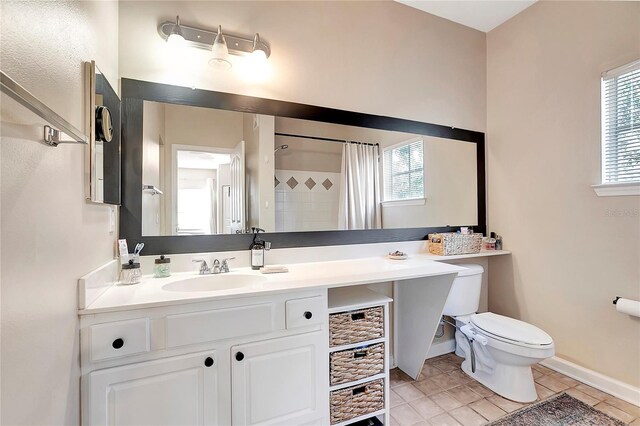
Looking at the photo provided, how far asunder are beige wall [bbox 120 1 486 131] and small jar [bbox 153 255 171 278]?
100cm

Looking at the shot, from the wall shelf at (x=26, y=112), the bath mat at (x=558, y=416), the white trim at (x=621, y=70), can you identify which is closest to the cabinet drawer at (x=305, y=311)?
the wall shelf at (x=26, y=112)

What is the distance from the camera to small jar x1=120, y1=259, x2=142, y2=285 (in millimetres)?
1399

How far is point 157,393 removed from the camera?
114 centimetres

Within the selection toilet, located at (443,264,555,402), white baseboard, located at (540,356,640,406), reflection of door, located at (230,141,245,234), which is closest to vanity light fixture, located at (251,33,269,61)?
reflection of door, located at (230,141,245,234)

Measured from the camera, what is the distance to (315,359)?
1.42 m

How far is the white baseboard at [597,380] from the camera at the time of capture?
1809mm

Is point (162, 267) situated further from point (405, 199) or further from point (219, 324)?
point (405, 199)

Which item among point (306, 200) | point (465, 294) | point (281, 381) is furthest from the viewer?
point (465, 294)

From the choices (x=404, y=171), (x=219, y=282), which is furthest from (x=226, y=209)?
(x=404, y=171)

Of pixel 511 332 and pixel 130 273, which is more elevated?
pixel 130 273

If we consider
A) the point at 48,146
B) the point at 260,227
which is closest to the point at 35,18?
the point at 48,146

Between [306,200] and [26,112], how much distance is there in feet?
4.79

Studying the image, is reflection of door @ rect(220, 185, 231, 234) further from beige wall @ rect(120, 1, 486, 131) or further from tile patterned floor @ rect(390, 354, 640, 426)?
tile patterned floor @ rect(390, 354, 640, 426)

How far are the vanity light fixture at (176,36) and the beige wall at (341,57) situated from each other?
7cm
